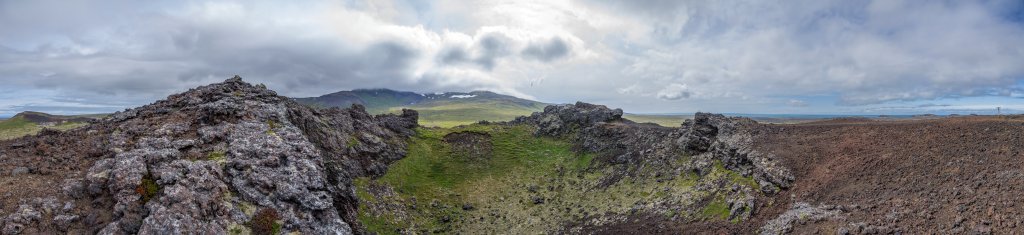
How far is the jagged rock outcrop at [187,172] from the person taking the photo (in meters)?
27.3

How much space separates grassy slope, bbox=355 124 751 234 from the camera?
172ft

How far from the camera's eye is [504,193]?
67.0 m

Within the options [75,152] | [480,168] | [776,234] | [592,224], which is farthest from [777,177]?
[75,152]

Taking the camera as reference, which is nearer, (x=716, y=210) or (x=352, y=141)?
(x=716, y=210)

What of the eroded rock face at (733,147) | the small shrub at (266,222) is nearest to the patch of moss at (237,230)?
the small shrub at (266,222)

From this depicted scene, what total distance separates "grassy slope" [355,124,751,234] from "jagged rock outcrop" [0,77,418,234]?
1157 centimetres

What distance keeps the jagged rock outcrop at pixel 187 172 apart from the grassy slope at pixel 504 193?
1157 cm

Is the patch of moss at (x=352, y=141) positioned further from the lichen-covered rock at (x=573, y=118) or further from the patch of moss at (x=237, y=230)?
the lichen-covered rock at (x=573, y=118)

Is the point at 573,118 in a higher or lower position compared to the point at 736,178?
higher

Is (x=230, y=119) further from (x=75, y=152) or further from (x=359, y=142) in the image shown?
(x=359, y=142)

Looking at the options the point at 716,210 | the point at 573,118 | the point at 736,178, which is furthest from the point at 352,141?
the point at 736,178

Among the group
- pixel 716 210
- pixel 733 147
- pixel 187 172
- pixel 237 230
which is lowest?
pixel 716 210

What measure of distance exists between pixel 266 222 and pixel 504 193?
130 ft

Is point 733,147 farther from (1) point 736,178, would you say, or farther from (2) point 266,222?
(2) point 266,222
